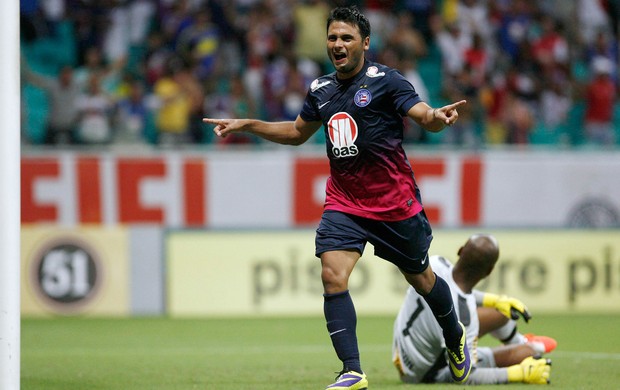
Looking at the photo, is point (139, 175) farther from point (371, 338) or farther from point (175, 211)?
point (371, 338)

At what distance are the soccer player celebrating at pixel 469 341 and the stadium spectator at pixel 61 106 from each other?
904 centimetres

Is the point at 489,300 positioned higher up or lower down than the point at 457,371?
higher up

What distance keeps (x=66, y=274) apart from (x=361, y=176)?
7923 millimetres

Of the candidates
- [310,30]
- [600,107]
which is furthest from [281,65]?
[600,107]

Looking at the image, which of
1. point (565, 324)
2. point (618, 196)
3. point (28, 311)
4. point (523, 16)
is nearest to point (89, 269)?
point (28, 311)

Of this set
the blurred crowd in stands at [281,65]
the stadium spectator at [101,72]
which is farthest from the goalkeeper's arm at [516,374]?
the stadium spectator at [101,72]

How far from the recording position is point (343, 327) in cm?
641

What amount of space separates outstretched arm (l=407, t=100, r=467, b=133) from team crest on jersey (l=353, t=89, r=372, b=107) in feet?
1.02

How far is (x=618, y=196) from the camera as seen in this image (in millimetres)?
15492

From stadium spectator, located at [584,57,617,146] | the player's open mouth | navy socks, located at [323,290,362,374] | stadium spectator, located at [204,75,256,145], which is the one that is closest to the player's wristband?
navy socks, located at [323,290,362,374]

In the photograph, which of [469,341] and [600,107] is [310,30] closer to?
[600,107]

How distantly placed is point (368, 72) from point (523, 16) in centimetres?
1285

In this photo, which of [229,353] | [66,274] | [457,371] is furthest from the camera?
[66,274]

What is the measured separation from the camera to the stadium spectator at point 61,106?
15.4 metres
